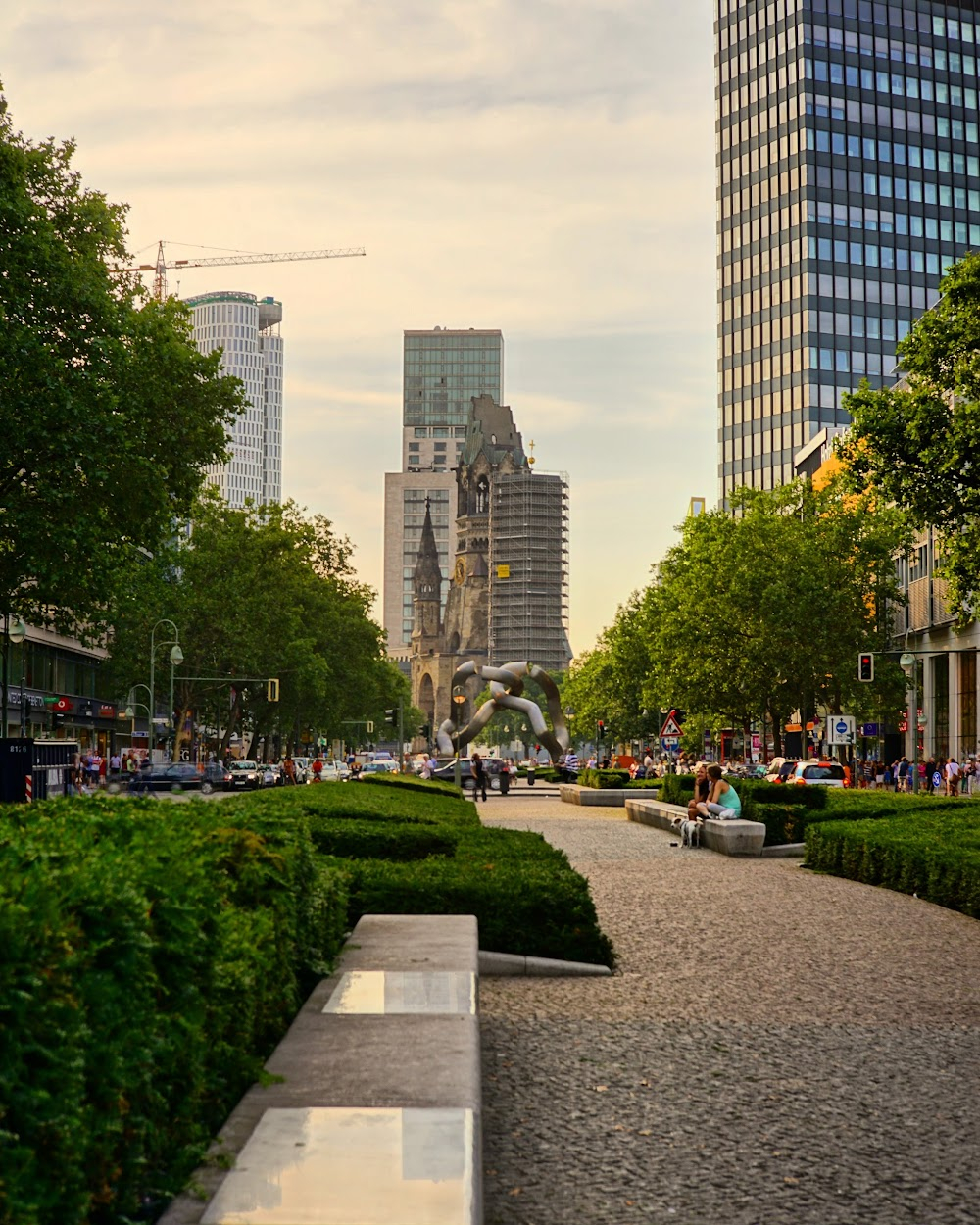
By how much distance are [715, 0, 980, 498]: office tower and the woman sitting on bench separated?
3915 inches

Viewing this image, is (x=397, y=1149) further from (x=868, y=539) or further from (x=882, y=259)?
(x=882, y=259)

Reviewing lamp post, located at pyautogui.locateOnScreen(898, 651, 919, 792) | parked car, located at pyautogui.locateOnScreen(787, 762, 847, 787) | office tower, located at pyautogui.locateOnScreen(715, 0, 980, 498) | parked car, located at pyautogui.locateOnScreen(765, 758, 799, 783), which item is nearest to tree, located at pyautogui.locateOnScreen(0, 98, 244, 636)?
parked car, located at pyautogui.locateOnScreen(787, 762, 847, 787)

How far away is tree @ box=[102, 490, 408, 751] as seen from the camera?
85625 millimetres

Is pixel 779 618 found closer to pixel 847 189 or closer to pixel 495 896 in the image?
pixel 495 896

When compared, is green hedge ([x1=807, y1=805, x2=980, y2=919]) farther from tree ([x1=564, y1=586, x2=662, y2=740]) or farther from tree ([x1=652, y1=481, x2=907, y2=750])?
tree ([x1=564, y1=586, x2=662, y2=740])

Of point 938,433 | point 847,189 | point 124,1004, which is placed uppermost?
point 847,189

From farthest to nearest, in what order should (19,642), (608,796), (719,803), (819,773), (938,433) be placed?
(19,642) → (819,773) → (608,796) → (938,433) → (719,803)

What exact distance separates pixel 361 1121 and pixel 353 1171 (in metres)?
0.66

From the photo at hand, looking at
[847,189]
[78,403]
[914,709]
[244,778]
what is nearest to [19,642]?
[244,778]

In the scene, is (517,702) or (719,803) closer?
(719,803)

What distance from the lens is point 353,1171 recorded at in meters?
4.72

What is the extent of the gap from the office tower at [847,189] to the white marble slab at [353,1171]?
123 m

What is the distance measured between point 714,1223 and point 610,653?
10443 centimetres

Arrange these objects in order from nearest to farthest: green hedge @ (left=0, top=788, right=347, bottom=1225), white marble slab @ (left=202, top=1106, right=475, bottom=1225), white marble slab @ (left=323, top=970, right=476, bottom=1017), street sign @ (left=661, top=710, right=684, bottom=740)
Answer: green hedge @ (left=0, top=788, right=347, bottom=1225), white marble slab @ (left=202, top=1106, right=475, bottom=1225), white marble slab @ (left=323, top=970, right=476, bottom=1017), street sign @ (left=661, top=710, right=684, bottom=740)
